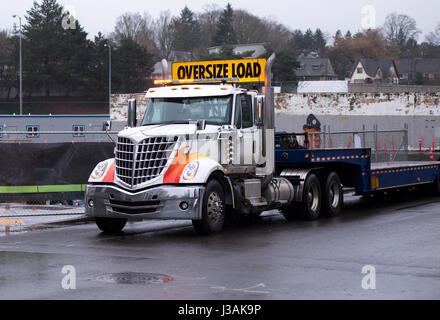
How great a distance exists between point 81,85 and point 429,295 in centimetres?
8282

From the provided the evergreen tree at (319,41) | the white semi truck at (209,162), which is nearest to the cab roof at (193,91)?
the white semi truck at (209,162)

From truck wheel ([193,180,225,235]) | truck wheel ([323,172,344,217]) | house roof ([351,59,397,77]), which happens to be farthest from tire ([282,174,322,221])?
house roof ([351,59,397,77])

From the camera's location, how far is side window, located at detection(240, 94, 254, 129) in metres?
15.5

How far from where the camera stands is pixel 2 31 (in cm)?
11244

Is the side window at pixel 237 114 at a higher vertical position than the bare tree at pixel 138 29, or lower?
lower

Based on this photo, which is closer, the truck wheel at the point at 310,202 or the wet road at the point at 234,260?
the wet road at the point at 234,260

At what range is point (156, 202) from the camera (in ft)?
45.8

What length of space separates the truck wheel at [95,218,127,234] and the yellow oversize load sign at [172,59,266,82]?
3.67 metres

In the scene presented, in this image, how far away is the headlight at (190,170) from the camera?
13.9m

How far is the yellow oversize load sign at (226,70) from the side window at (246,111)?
0.70m

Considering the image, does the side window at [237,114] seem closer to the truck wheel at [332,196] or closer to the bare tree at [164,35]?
the truck wheel at [332,196]

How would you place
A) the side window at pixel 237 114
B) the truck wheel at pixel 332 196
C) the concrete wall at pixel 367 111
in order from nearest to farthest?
the side window at pixel 237 114 → the truck wheel at pixel 332 196 → the concrete wall at pixel 367 111

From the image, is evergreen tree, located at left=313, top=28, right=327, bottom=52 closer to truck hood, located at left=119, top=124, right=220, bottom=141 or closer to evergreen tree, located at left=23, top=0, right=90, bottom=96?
Result: evergreen tree, located at left=23, top=0, right=90, bottom=96
